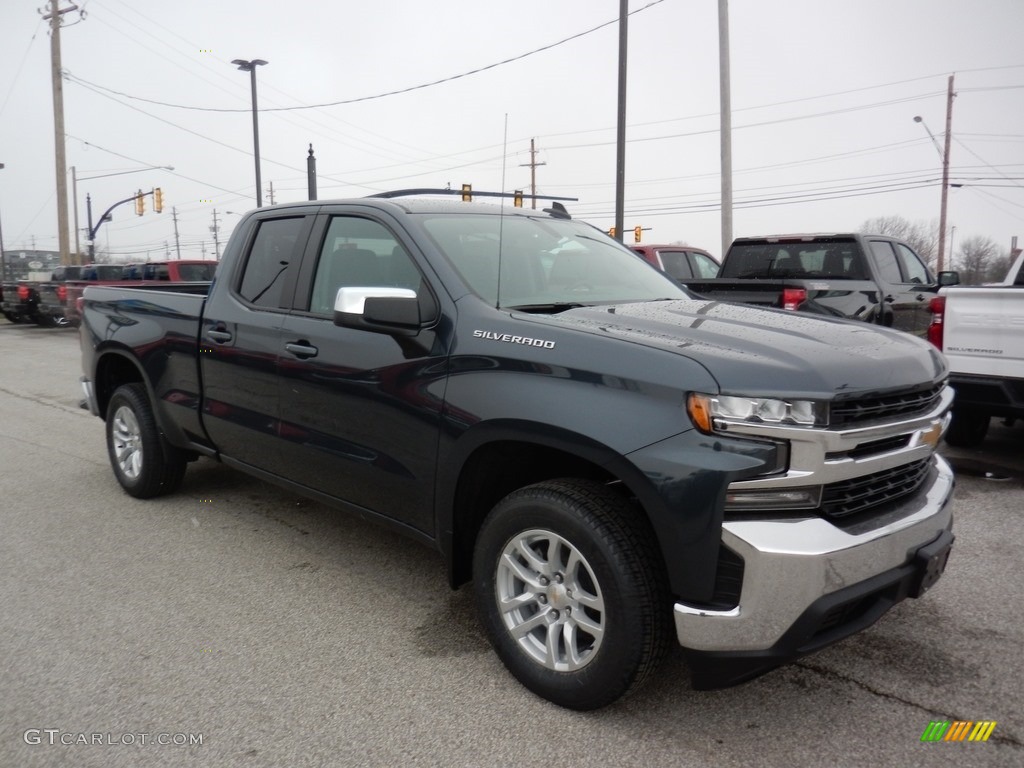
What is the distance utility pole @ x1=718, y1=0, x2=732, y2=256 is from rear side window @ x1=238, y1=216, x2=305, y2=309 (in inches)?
518

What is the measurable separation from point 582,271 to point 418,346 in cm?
99

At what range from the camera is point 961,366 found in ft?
18.7

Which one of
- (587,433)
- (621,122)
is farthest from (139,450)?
(621,122)

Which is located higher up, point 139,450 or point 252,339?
point 252,339

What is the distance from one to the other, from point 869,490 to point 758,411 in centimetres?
56

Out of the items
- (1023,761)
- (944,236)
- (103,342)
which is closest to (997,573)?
(1023,761)

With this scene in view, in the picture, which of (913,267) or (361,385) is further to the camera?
(913,267)

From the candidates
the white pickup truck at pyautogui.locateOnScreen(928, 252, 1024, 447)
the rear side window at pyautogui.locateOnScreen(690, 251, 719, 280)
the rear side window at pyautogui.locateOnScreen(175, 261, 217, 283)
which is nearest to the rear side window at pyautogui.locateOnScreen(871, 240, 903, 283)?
the white pickup truck at pyautogui.locateOnScreen(928, 252, 1024, 447)

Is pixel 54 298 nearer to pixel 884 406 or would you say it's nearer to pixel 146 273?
pixel 146 273

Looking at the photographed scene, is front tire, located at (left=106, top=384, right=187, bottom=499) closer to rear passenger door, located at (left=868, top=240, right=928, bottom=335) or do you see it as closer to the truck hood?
the truck hood

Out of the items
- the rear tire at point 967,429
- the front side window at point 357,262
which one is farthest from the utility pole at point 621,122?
the front side window at point 357,262

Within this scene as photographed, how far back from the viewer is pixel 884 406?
2.59 m

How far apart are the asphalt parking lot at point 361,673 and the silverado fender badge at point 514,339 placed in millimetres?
1269

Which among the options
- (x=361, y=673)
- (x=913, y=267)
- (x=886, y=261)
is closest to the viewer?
(x=361, y=673)
